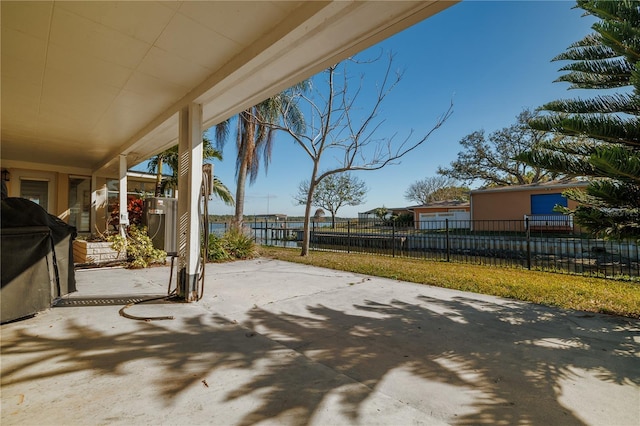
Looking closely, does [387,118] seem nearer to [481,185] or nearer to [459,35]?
[459,35]

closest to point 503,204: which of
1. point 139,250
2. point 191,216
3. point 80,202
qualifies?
point 191,216

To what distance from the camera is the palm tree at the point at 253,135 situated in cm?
988

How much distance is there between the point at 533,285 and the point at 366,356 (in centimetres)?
415

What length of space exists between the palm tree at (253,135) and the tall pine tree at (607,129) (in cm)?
726

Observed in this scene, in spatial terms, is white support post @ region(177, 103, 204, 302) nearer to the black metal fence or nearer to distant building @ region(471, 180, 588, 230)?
the black metal fence

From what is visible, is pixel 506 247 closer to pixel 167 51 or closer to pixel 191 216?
pixel 191 216

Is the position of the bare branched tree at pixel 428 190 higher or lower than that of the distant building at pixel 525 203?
higher

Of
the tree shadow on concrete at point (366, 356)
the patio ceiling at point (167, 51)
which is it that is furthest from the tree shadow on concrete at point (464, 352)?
the patio ceiling at point (167, 51)

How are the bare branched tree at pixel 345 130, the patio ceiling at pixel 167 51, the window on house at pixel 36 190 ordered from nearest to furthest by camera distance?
the patio ceiling at pixel 167 51
the bare branched tree at pixel 345 130
the window on house at pixel 36 190

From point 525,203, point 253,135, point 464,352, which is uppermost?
point 253,135

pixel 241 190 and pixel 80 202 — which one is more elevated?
pixel 241 190

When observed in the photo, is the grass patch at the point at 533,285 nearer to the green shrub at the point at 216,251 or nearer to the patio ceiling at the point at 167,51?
the green shrub at the point at 216,251

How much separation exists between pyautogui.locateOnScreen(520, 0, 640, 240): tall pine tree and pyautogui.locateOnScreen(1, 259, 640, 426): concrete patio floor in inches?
48.8

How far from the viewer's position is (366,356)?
2.30 m
